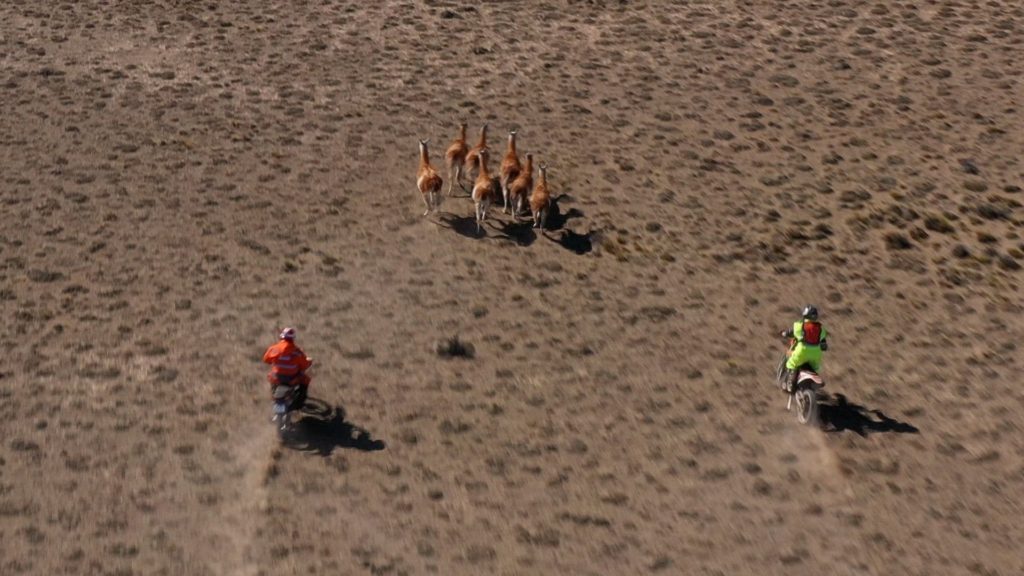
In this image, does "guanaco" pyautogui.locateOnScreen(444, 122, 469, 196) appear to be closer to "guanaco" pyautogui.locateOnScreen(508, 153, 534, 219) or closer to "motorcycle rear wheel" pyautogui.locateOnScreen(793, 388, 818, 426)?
"guanaco" pyautogui.locateOnScreen(508, 153, 534, 219)

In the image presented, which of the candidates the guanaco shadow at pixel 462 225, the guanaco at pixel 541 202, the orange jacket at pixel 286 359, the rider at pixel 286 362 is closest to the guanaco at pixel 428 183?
the guanaco shadow at pixel 462 225

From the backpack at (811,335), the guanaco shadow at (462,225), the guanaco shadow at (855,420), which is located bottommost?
the guanaco shadow at (462,225)

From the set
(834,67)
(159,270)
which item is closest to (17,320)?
(159,270)

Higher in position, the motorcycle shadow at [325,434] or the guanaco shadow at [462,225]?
the guanaco shadow at [462,225]

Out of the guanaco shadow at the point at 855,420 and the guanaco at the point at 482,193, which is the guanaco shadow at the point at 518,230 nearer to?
the guanaco at the point at 482,193

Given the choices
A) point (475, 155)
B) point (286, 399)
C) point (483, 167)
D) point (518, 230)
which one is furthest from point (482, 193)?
point (286, 399)

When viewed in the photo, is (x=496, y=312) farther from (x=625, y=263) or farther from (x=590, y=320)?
(x=625, y=263)
